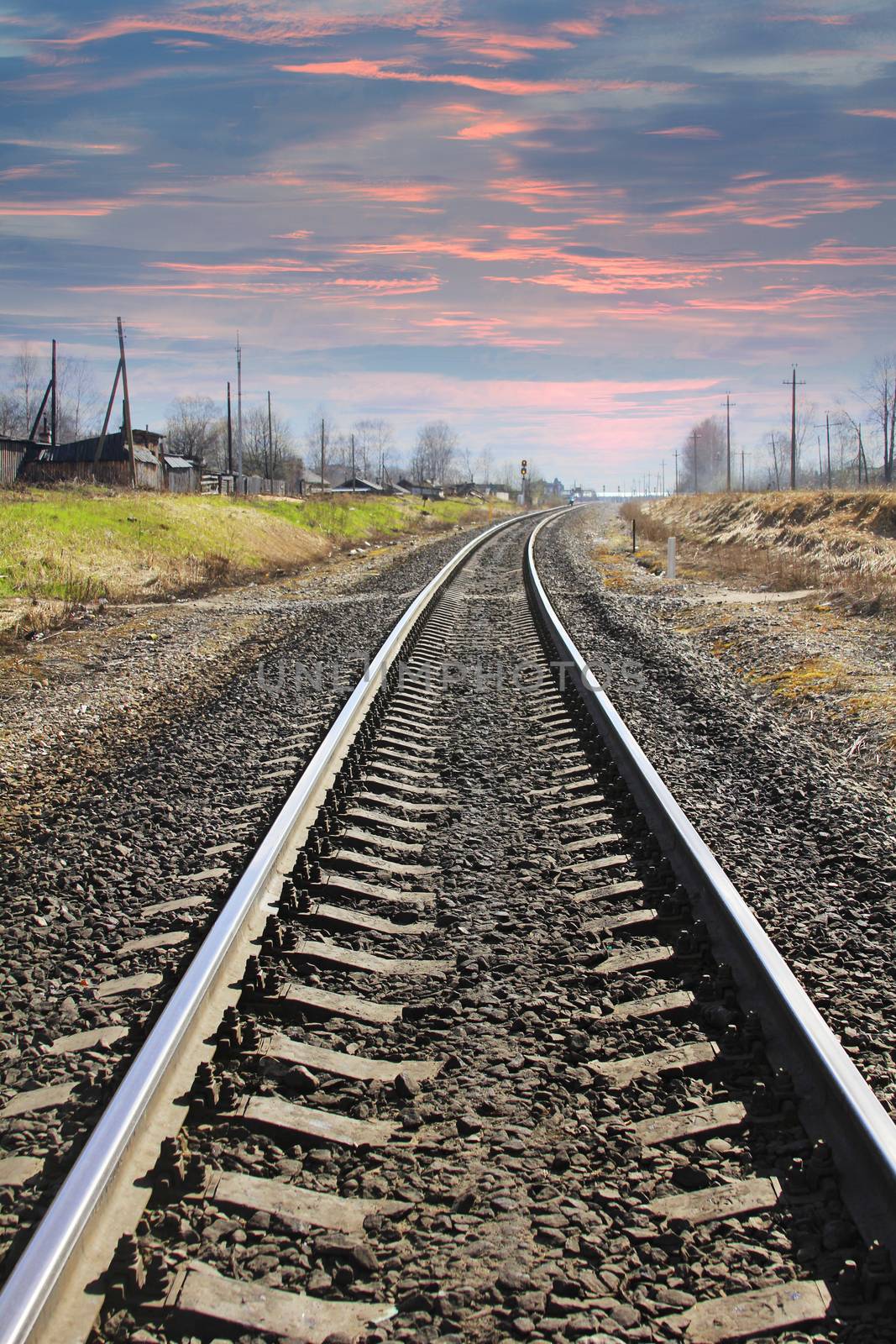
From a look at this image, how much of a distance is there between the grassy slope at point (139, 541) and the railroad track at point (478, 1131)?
1279 cm

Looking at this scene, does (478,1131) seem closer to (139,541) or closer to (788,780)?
(788,780)

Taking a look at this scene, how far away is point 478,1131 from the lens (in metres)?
2.74

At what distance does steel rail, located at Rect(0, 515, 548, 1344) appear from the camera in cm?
201

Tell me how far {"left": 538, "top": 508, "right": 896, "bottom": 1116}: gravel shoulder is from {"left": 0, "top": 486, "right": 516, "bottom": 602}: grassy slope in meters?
8.74

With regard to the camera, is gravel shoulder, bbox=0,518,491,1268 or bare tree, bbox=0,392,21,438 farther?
bare tree, bbox=0,392,21,438

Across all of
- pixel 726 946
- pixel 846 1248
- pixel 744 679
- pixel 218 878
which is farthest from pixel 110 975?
pixel 744 679

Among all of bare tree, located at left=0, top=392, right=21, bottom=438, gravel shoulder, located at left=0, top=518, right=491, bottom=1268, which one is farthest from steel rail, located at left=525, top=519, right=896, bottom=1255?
bare tree, located at left=0, top=392, right=21, bottom=438

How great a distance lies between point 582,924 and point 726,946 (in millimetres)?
578

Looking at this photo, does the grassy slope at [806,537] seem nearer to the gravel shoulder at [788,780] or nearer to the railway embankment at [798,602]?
the railway embankment at [798,602]

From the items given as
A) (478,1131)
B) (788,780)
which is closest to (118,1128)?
(478,1131)

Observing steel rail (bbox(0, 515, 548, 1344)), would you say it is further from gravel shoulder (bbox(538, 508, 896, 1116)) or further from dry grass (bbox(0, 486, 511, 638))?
dry grass (bbox(0, 486, 511, 638))

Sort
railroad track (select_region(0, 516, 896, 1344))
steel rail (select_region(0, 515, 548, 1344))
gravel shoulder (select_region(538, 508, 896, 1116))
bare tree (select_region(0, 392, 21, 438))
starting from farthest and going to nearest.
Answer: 1. bare tree (select_region(0, 392, 21, 438))
2. gravel shoulder (select_region(538, 508, 896, 1116))
3. railroad track (select_region(0, 516, 896, 1344))
4. steel rail (select_region(0, 515, 548, 1344))

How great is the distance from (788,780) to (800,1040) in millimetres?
3326

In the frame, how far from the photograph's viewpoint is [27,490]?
27.5 meters
